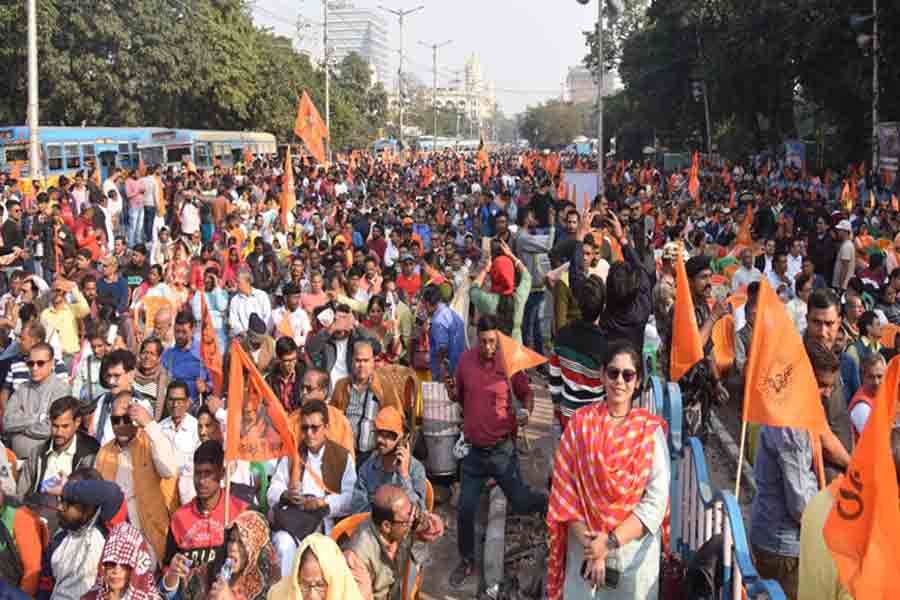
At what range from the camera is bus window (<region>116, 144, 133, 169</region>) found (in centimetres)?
2922

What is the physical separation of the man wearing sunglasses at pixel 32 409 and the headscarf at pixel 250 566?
7.98 feet

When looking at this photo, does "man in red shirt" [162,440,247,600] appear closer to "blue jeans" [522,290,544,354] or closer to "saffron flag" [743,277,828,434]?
"saffron flag" [743,277,828,434]

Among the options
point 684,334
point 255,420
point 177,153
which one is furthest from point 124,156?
point 684,334

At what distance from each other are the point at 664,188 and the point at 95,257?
71.6ft

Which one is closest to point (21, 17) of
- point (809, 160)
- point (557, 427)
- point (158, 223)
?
point (158, 223)

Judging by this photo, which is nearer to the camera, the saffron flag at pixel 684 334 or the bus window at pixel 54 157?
the saffron flag at pixel 684 334

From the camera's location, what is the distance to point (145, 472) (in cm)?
506

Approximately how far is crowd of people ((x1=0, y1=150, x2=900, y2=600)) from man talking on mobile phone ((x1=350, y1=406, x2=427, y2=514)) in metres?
0.02

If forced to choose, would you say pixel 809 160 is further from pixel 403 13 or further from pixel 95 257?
pixel 403 13

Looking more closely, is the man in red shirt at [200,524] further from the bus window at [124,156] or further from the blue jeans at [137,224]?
the bus window at [124,156]

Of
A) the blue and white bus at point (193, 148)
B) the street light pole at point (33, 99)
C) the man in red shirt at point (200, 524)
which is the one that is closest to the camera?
the man in red shirt at point (200, 524)

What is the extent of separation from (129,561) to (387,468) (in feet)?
4.52

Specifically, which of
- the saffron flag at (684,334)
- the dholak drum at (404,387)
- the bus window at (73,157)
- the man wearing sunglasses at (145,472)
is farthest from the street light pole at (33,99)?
the saffron flag at (684,334)

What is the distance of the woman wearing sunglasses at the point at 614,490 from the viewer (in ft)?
12.5
